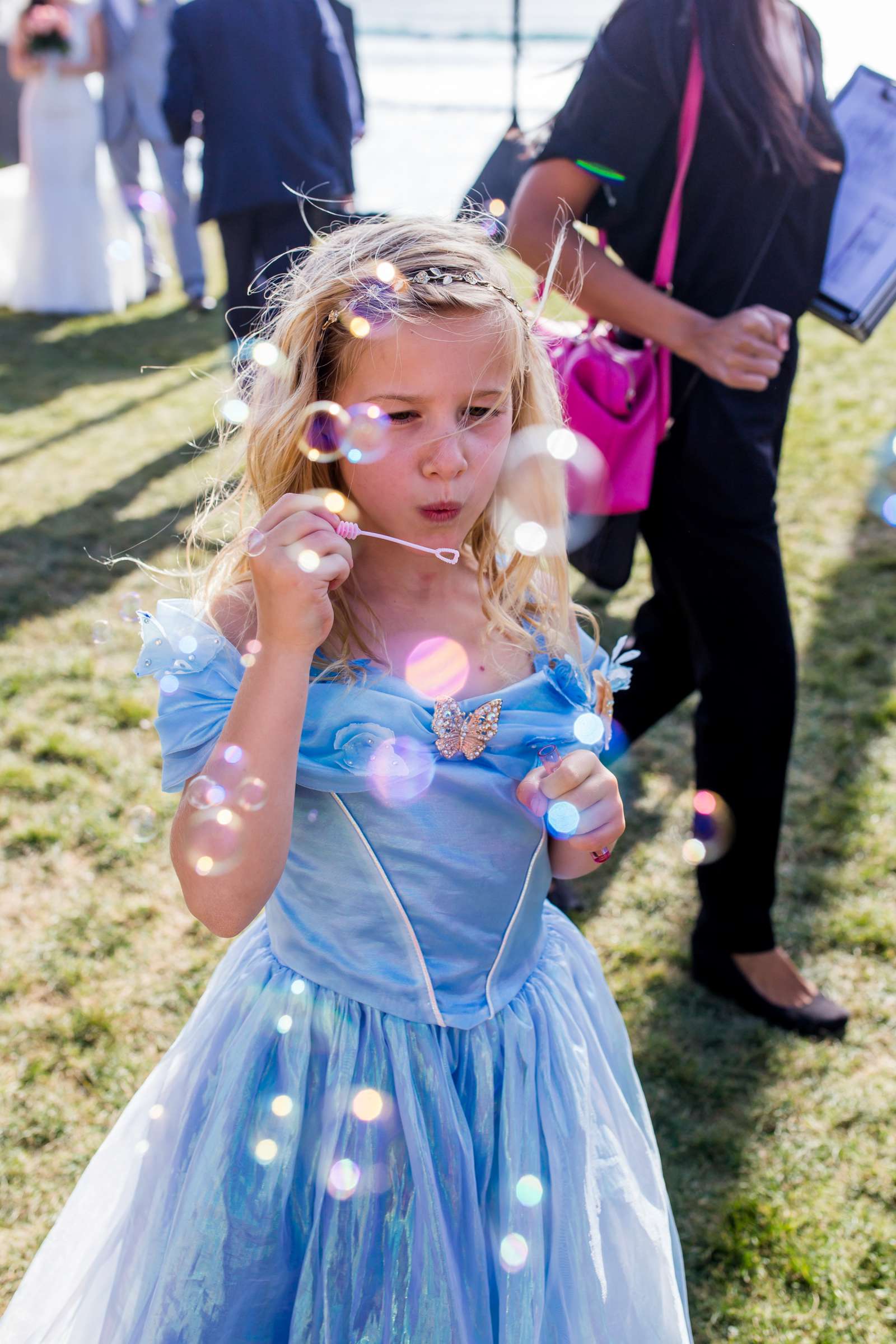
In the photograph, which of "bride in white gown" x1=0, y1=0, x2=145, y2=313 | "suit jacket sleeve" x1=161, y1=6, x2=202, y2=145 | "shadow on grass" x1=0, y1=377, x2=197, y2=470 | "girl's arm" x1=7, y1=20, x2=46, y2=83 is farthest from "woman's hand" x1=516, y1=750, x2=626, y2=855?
"girl's arm" x1=7, y1=20, x2=46, y2=83

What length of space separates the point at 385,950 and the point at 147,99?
7.71m

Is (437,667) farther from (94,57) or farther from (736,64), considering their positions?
(94,57)

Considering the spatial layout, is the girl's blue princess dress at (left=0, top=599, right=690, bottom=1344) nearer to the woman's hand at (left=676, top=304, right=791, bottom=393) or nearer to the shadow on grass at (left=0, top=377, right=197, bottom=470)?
the woman's hand at (left=676, top=304, right=791, bottom=393)

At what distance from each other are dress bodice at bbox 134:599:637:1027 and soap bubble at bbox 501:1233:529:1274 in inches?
10.4

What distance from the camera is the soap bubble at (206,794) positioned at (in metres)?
1.19

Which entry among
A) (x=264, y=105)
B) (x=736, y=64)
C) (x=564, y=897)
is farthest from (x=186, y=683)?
(x=264, y=105)

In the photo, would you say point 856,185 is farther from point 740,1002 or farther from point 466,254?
point 740,1002

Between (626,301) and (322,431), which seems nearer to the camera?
(322,431)

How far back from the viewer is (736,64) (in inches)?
74.5

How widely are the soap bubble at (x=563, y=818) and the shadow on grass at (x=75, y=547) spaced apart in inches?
110

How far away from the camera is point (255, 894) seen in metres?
1.24

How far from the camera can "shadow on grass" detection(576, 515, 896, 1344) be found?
193 cm

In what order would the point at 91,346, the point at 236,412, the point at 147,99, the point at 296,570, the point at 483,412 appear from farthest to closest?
the point at 147,99 → the point at 91,346 → the point at 236,412 → the point at 483,412 → the point at 296,570

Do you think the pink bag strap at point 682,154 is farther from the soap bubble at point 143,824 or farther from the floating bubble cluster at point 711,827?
the soap bubble at point 143,824
